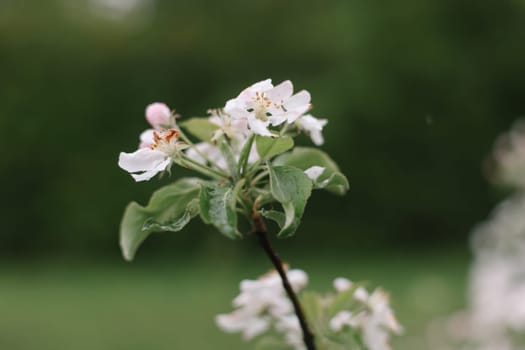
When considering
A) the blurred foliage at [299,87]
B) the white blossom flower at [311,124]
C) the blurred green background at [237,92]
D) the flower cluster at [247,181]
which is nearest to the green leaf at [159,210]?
the flower cluster at [247,181]

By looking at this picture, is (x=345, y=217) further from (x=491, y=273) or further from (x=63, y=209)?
(x=491, y=273)

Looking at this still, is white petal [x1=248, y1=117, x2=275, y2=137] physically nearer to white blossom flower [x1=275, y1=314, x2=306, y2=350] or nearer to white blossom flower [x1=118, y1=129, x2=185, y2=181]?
white blossom flower [x1=118, y1=129, x2=185, y2=181]

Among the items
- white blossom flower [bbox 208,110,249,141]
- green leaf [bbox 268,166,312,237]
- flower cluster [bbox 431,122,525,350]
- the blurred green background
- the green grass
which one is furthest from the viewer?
the blurred green background

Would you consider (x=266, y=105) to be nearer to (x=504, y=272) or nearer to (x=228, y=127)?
(x=228, y=127)

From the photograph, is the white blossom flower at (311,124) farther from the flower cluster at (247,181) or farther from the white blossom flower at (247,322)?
the white blossom flower at (247,322)

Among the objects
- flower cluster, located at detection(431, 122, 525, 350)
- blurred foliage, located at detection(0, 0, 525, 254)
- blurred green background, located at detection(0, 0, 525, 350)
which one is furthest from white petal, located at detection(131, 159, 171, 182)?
blurred foliage, located at detection(0, 0, 525, 254)

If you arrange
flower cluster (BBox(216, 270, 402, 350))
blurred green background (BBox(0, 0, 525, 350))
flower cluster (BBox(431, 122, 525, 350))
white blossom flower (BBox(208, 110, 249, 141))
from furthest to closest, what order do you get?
blurred green background (BBox(0, 0, 525, 350)) → flower cluster (BBox(431, 122, 525, 350)) → flower cluster (BBox(216, 270, 402, 350)) → white blossom flower (BBox(208, 110, 249, 141))
